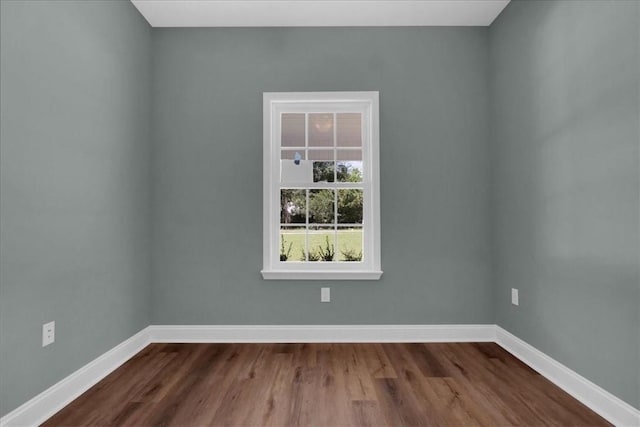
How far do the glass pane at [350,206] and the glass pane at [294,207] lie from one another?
32 centimetres

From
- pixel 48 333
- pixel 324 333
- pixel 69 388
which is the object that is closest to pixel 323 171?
pixel 324 333

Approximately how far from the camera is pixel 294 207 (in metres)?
3.16

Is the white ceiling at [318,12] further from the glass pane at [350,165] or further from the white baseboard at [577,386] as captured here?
the white baseboard at [577,386]

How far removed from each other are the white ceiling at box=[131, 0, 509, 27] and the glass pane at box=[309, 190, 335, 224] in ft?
4.95

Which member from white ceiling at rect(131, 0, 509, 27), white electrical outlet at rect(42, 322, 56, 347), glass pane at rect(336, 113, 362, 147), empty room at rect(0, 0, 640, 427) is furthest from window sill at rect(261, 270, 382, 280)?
white ceiling at rect(131, 0, 509, 27)

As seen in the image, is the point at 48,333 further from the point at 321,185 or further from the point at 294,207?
the point at 321,185

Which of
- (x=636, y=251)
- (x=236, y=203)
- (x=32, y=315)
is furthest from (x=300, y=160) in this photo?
(x=636, y=251)

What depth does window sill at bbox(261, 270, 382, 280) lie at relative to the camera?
299 centimetres

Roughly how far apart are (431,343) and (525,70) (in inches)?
88.7

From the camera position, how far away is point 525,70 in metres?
2.57

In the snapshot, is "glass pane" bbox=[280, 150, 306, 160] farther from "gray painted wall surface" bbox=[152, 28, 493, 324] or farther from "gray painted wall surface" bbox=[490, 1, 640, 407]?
"gray painted wall surface" bbox=[490, 1, 640, 407]

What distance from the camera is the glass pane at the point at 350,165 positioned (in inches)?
124

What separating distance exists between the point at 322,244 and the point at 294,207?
1.37 feet

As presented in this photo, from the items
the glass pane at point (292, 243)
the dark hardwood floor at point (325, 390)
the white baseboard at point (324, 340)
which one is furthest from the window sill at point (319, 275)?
the dark hardwood floor at point (325, 390)
